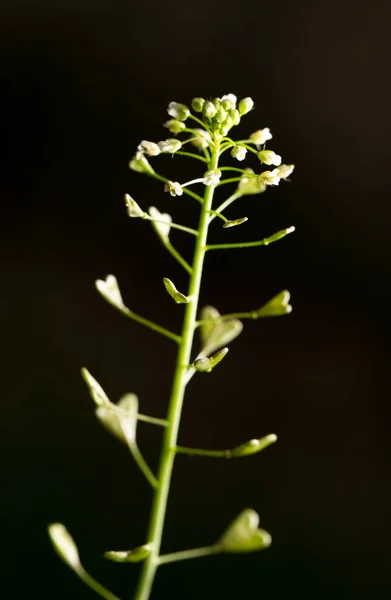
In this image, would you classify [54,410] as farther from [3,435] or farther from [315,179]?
[315,179]

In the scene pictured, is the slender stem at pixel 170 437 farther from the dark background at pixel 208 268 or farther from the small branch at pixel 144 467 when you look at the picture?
the dark background at pixel 208 268

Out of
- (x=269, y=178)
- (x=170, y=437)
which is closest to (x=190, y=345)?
(x=170, y=437)

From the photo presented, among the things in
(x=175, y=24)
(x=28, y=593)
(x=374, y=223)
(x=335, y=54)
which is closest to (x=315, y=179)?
(x=374, y=223)

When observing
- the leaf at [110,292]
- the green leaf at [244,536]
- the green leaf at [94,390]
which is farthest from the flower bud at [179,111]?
the green leaf at [244,536]

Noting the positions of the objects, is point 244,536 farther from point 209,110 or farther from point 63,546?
point 209,110

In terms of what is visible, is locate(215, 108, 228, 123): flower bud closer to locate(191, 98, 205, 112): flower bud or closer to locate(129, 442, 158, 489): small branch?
locate(191, 98, 205, 112): flower bud

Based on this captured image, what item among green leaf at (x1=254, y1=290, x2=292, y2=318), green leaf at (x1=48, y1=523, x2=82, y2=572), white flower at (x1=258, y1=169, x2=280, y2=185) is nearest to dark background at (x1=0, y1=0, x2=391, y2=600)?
green leaf at (x1=48, y1=523, x2=82, y2=572)
